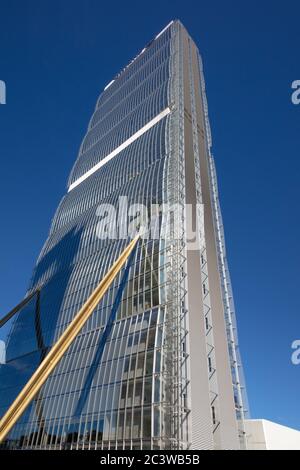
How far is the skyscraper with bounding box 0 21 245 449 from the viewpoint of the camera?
111ft

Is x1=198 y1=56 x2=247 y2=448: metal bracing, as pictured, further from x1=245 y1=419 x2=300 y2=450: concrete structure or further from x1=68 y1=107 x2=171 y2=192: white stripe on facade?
x1=68 y1=107 x2=171 y2=192: white stripe on facade

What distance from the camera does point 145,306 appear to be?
4166 cm

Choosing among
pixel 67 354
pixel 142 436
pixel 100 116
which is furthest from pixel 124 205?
pixel 100 116

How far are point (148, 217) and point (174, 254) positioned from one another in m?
9.66

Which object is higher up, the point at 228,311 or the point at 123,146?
the point at 123,146

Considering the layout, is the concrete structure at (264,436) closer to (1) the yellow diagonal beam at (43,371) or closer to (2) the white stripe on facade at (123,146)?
(1) the yellow diagonal beam at (43,371)

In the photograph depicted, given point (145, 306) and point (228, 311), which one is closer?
point (145, 306)

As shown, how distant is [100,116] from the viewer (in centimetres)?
10369

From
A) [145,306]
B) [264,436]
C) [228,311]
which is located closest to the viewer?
[264,436]

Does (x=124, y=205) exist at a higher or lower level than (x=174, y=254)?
higher

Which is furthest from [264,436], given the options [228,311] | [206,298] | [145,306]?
[145,306]

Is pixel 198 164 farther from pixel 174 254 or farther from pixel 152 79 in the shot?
pixel 152 79

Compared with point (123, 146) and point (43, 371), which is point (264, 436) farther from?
point (123, 146)

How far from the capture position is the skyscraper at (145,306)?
33906 mm
